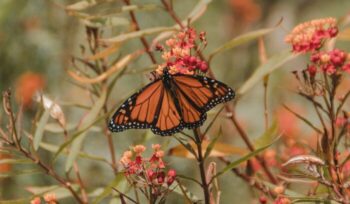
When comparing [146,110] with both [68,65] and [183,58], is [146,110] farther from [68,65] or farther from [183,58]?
[68,65]

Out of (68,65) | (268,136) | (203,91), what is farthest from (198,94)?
(68,65)

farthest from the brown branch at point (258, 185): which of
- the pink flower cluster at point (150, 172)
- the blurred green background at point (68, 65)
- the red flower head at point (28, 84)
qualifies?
the red flower head at point (28, 84)

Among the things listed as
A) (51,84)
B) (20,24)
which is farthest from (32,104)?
(20,24)

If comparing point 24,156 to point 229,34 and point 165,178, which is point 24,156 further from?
point 229,34

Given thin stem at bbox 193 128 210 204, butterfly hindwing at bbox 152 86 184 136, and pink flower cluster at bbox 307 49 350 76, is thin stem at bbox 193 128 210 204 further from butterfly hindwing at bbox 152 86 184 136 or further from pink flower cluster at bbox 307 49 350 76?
pink flower cluster at bbox 307 49 350 76

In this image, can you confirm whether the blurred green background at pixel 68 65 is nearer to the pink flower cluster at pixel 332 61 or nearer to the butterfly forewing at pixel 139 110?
the butterfly forewing at pixel 139 110
